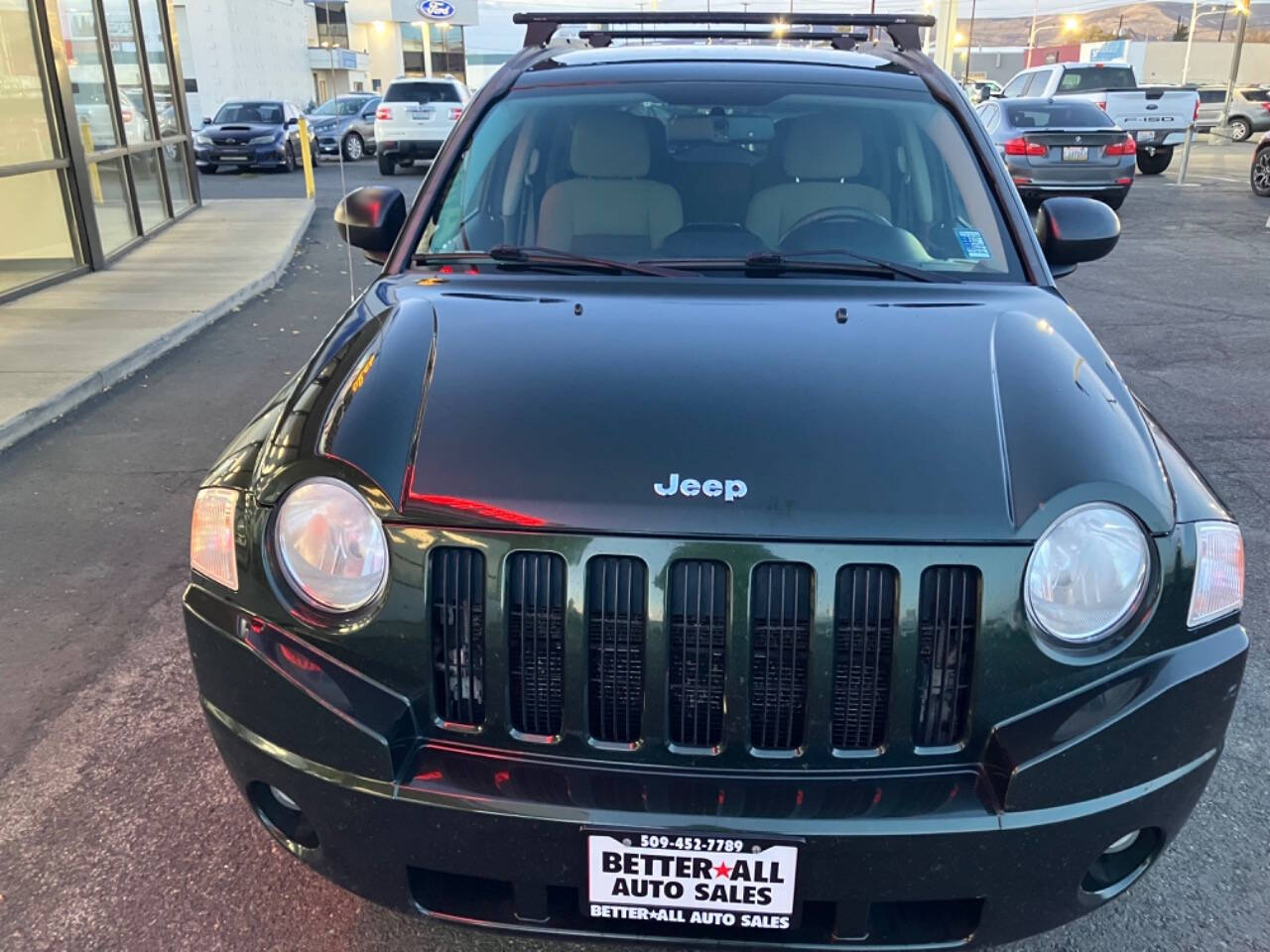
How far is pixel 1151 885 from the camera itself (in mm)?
2510

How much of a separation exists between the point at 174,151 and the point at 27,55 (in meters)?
5.01

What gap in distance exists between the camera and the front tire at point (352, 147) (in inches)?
984

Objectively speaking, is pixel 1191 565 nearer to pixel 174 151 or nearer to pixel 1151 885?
pixel 1151 885

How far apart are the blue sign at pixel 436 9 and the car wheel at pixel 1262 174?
43.7 m

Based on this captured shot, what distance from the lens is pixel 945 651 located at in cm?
184

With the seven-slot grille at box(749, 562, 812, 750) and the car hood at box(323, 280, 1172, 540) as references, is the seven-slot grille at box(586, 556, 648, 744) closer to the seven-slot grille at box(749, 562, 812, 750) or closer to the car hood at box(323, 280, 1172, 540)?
the car hood at box(323, 280, 1172, 540)

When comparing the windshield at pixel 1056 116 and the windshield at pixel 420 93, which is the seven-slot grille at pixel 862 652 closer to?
the windshield at pixel 1056 116

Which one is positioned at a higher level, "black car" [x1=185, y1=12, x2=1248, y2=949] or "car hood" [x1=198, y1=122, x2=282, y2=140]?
"black car" [x1=185, y1=12, x2=1248, y2=949]

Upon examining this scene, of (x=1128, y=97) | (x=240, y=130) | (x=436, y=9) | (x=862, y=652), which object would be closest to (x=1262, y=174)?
(x=1128, y=97)

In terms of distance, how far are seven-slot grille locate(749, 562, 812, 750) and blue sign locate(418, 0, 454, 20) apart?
5558 centimetres

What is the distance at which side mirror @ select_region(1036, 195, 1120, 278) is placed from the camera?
3.26m

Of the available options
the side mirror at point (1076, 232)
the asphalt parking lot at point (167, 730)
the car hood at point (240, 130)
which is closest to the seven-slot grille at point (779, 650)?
the asphalt parking lot at point (167, 730)

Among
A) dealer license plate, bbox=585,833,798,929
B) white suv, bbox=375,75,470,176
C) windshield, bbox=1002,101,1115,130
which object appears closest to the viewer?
dealer license plate, bbox=585,833,798,929

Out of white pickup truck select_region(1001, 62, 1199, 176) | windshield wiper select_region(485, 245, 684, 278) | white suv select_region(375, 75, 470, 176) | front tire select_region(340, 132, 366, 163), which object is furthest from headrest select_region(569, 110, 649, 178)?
front tire select_region(340, 132, 366, 163)
